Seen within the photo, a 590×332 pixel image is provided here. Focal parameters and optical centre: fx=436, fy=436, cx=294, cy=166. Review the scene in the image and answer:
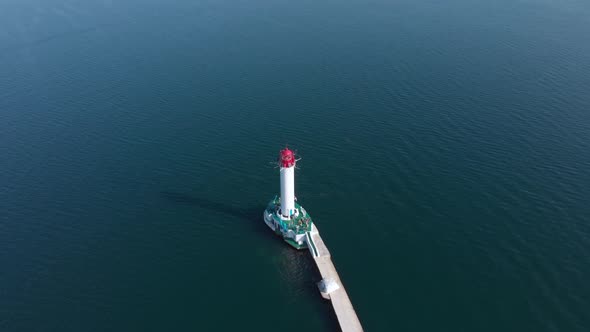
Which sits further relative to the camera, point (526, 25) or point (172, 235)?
point (526, 25)

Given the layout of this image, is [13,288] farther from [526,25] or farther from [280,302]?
[526,25]

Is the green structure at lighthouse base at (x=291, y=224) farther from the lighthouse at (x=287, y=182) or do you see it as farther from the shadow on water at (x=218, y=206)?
the shadow on water at (x=218, y=206)

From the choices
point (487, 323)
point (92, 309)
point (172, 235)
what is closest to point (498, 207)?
point (487, 323)

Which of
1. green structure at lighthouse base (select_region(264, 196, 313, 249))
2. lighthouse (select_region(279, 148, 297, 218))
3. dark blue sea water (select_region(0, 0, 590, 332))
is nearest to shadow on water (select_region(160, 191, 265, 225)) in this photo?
dark blue sea water (select_region(0, 0, 590, 332))

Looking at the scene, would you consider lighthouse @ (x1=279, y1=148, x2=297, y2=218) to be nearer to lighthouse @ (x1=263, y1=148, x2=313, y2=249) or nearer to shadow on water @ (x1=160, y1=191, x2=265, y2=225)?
lighthouse @ (x1=263, y1=148, x2=313, y2=249)

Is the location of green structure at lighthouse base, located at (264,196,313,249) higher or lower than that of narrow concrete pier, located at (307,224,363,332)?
higher

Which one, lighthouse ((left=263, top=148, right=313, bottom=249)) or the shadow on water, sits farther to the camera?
the shadow on water

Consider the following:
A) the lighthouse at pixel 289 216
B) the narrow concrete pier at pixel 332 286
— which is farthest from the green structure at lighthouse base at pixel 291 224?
the narrow concrete pier at pixel 332 286
